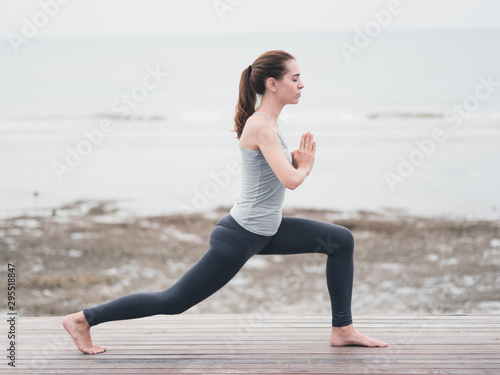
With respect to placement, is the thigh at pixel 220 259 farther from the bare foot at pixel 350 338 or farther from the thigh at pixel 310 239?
the bare foot at pixel 350 338

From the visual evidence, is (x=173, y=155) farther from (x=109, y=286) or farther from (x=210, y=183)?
(x=109, y=286)

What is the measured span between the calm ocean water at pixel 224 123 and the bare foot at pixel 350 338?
7.09m

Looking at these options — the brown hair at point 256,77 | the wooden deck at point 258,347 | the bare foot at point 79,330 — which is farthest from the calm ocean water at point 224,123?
the brown hair at point 256,77

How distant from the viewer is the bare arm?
2273mm

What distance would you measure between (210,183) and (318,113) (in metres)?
13.2

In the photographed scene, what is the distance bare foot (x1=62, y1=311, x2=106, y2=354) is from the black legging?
0.05 metres

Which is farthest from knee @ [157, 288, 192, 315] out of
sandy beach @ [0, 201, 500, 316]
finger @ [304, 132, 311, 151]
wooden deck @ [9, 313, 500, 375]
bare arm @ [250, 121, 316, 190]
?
sandy beach @ [0, 201, 500, 316]

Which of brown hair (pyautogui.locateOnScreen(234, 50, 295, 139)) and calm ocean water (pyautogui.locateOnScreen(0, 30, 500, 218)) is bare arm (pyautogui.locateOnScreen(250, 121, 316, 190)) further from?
calm ocean water (pyautogui.locateOnScreen(0, 30, 500, 218))

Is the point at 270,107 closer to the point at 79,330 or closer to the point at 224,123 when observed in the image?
the point at 79,330

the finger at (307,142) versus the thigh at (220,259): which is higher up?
the finger at (307,142)

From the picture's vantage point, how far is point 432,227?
8.40 m

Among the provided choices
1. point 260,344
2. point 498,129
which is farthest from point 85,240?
point 498,129

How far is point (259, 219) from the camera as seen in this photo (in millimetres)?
2453

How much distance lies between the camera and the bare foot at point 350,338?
2703 millimetres
